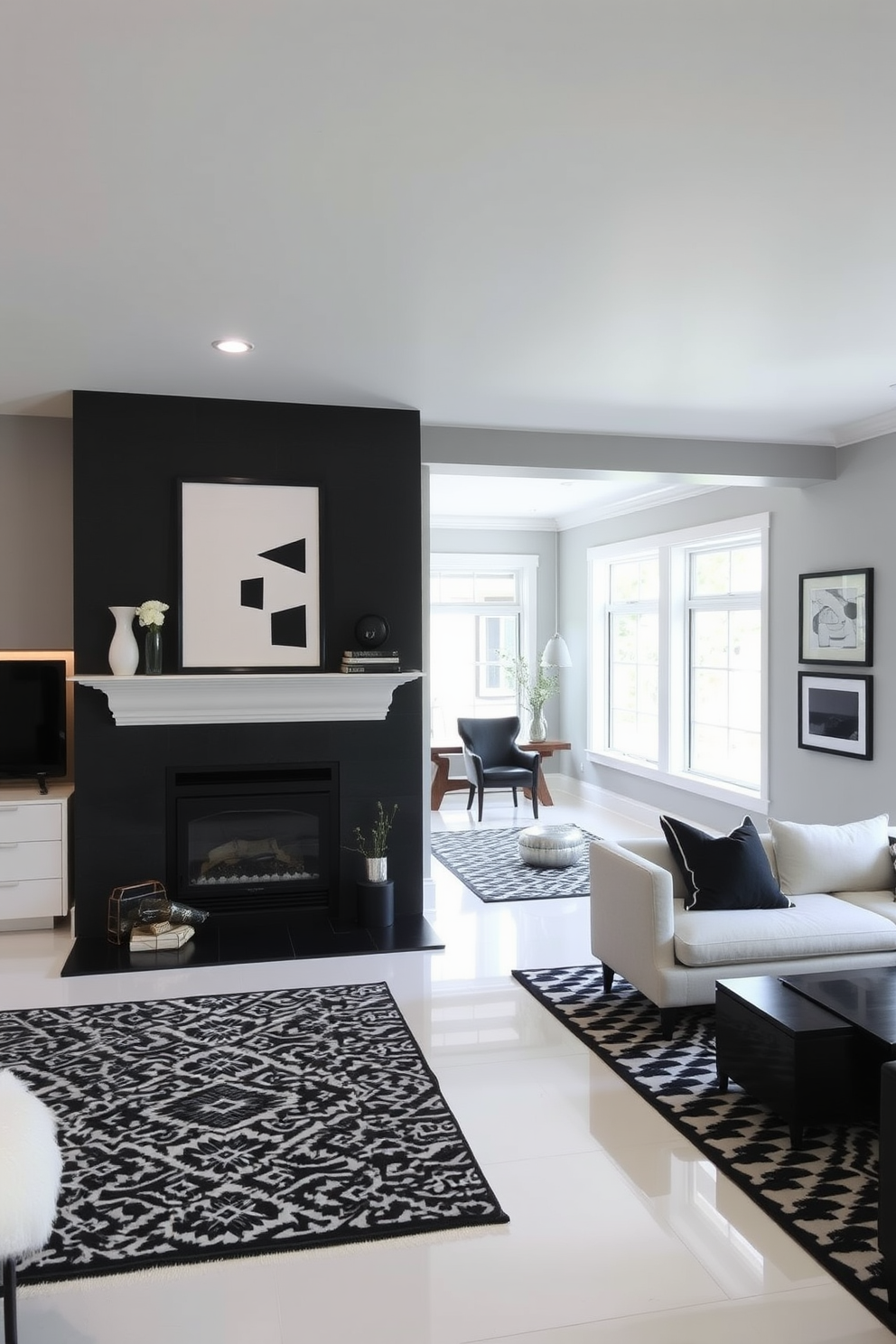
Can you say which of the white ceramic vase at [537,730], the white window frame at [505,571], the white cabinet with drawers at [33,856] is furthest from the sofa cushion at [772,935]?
the white window frame at [505,571]

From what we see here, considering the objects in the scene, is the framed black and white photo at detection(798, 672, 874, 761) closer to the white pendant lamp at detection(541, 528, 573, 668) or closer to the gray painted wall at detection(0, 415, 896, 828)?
the gray painted wall at detection(0, 415, 896, 828)

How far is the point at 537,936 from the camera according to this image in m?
5.09

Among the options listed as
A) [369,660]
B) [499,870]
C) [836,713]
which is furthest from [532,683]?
[369,660]

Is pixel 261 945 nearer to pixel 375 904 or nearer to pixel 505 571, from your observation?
pixel 375 904

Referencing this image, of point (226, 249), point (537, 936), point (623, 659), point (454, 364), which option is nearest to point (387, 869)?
point (537, 936)

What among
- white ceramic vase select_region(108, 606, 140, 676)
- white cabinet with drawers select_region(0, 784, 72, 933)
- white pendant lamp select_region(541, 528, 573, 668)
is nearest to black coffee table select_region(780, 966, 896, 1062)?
white ceramic vase select_region(108, 606, 140, 676)

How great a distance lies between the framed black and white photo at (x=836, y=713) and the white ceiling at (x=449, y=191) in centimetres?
185

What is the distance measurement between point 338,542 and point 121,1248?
11.0ft

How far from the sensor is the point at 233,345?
395 cm

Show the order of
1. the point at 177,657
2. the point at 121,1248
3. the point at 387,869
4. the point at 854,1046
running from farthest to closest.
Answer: the point at 387,869, the point at 177,657, the point at 854,1046, the point at 121,1248

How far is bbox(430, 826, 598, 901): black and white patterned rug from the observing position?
19.7 ft

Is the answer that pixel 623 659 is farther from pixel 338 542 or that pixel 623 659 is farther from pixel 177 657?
pixel 177 657

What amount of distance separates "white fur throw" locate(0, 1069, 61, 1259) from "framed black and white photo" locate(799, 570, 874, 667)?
463cm

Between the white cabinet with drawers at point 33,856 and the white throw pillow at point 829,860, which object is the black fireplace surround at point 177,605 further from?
the white throw pillow at point 829,860
